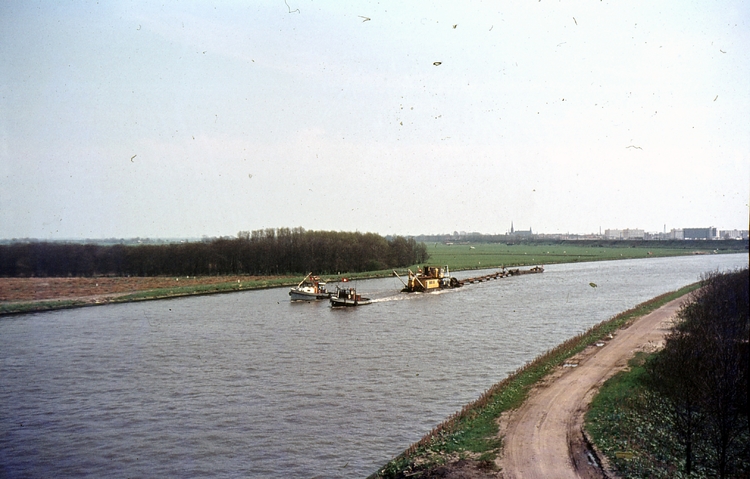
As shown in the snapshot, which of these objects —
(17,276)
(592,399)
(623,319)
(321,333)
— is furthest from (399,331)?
(17,276)

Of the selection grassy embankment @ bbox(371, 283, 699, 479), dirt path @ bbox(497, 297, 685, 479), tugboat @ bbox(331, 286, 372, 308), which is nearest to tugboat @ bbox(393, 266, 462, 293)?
tugboat @ bbox(331, 286, 372, 308)

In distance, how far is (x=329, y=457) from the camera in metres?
17.5

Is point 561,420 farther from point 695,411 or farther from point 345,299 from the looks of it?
point 345,299

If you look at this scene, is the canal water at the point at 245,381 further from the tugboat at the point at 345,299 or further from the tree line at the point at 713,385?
the tugboat at the point at 345,299

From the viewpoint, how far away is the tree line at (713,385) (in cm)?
1262

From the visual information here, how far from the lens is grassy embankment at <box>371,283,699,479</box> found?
15.8 m

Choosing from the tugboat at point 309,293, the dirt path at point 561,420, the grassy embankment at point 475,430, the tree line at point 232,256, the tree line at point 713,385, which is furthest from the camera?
the tree line at point 232,256

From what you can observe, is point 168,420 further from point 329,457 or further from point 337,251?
point 337,251

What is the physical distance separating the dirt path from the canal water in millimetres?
3002

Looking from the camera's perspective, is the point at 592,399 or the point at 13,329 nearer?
the point at 592,399

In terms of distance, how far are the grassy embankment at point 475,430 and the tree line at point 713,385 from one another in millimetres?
4737

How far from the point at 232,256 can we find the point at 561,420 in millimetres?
75439

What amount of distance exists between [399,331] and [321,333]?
5075mm

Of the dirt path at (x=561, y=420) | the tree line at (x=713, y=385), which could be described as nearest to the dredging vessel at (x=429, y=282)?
the dirt path at (x=561, y=420)
